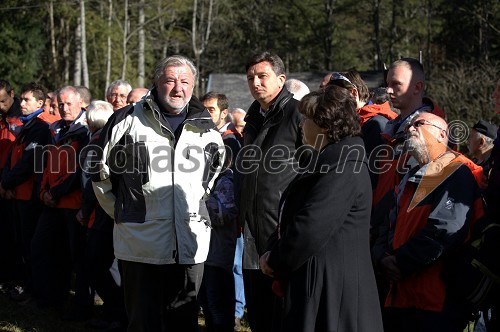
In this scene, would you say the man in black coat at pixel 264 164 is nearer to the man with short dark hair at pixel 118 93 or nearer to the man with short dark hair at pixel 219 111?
the man with short dark hair at pixel 219 111

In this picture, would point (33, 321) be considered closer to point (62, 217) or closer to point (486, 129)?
point (62, 217)

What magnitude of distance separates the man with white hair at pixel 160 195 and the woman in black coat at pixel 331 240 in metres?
1.21

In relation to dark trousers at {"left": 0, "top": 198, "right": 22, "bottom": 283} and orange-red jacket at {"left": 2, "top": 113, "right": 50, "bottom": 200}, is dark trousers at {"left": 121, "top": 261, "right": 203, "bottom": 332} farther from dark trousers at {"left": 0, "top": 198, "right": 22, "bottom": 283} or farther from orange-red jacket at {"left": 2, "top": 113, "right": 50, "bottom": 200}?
dark trousers at {"left": 0, "top": 198, "right": 22, "bottom": 283}

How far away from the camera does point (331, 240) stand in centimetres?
363

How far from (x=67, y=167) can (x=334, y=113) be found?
4.19 metres

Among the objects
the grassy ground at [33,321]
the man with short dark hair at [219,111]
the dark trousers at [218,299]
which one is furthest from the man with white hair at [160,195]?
the grassy ground at [33,321]

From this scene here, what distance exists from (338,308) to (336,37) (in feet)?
134

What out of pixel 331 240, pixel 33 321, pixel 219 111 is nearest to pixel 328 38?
pixel 219 111

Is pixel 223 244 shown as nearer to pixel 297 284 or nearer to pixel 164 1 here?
pixel 297 284

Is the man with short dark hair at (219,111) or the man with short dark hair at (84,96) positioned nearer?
the man with short dark hair at (219,111)

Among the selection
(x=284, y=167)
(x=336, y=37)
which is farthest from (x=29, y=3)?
(x=284, y=167)

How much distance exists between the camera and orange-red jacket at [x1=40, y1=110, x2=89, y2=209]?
23.5ft

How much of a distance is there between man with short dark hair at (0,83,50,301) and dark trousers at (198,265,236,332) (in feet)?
8.91

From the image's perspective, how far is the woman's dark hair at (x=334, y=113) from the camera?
375 cm
